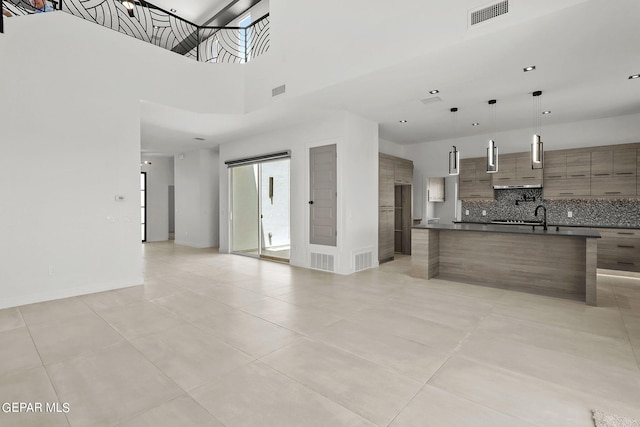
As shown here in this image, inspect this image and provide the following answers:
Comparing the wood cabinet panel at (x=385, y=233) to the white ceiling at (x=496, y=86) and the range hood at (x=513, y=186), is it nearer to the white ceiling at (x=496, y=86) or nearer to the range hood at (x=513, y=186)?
the white ceiling at (x=496, y=86)

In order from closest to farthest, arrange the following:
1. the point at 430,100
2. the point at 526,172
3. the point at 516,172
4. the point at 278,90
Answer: the point at 430,100
the point at 278,90
the point at 526,172
the point at 516,172

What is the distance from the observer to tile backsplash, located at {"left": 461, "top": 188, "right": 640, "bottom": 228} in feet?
20.5

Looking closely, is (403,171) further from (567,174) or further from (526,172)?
(567,174)

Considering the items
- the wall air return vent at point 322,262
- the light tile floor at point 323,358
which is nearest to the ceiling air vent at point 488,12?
the light tile floor at point 323,358

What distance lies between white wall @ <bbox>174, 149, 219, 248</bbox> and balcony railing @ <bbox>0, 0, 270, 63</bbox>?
9.97 feet

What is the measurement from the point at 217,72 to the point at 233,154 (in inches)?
107

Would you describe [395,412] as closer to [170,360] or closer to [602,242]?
[170,360]

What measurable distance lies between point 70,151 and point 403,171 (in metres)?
6.76

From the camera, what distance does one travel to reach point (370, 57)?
→ 4109mm

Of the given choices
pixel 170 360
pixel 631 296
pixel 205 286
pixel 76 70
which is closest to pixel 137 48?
pixel 76 70

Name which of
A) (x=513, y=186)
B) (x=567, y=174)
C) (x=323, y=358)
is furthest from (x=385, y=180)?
(x=323, y=358)

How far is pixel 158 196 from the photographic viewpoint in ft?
37.2

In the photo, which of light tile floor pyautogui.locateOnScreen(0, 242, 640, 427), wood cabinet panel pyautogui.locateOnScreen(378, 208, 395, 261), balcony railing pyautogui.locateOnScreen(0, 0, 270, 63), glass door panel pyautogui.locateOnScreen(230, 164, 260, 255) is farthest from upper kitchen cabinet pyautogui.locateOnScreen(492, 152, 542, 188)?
glass door panel pyautogui.locateOnScreen(230, 164, 260, 255)

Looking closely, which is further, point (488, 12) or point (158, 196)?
point (158, 196)
